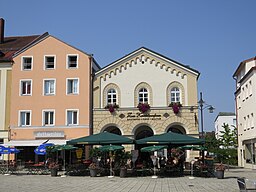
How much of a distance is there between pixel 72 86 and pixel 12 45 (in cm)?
1075

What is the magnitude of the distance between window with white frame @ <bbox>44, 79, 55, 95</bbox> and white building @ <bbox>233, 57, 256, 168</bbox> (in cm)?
1797

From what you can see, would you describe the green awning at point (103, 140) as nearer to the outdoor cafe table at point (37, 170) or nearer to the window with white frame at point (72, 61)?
the outdoor cafe table at point (37, 170)

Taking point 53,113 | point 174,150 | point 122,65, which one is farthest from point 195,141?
point 53,113

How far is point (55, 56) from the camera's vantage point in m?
35.5

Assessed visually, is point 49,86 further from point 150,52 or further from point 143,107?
point 150,52

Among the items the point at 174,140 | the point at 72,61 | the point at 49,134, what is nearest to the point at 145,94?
the point at 72,61

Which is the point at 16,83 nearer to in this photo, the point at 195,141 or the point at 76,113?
the point at 76,113

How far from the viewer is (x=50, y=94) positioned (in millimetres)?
34969

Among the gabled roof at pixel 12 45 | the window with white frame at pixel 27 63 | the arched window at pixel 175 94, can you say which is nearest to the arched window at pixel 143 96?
the arched window at pixel 175 94

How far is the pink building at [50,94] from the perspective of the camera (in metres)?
34.2

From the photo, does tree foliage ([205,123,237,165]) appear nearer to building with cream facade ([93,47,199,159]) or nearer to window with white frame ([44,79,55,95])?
building with cream facade ([93,47,199,159])

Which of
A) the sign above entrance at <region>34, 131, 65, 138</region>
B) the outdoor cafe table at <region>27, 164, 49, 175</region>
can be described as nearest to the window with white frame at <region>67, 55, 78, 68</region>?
the sign above entrance at <region>34, 131, 65, 138</region>

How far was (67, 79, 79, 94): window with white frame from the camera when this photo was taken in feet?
115

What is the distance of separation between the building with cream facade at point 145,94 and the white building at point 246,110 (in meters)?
5.34
